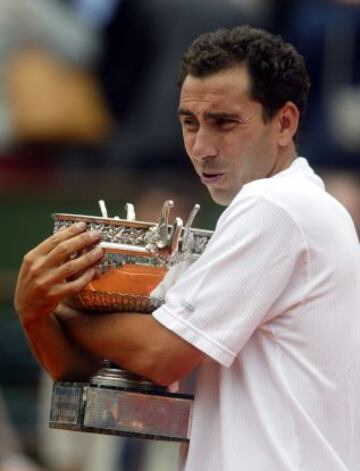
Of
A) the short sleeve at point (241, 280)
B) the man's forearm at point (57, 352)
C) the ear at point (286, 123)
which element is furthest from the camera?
the ear at point (286, 123)

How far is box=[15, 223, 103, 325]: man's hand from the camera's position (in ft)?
15.1

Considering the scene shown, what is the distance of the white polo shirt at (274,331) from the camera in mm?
4531

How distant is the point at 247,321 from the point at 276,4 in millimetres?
7016

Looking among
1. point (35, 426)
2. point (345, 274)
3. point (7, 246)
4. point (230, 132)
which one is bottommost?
point (35, 426)

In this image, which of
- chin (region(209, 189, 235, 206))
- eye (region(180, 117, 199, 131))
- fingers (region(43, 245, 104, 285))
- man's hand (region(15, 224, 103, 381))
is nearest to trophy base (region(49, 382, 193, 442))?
man's hand (region(15, 224, 103, 381))

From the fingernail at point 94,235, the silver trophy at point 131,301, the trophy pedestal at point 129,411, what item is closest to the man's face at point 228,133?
the silver trophy at point 131,301

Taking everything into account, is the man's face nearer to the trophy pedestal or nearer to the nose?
the nose

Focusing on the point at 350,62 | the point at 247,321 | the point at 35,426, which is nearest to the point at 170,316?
the point at 247,321

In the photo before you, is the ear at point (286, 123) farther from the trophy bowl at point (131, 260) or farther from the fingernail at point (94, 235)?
the fingernail at point (94, 235)

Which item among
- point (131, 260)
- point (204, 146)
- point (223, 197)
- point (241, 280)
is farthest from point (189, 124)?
point (241, 280)

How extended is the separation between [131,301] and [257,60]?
2.32ft

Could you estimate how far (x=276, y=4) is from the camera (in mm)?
11336

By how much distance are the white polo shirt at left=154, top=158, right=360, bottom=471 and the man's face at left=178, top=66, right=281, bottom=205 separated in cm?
16

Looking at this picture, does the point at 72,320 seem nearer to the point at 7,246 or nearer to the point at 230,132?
the point at 230,132
